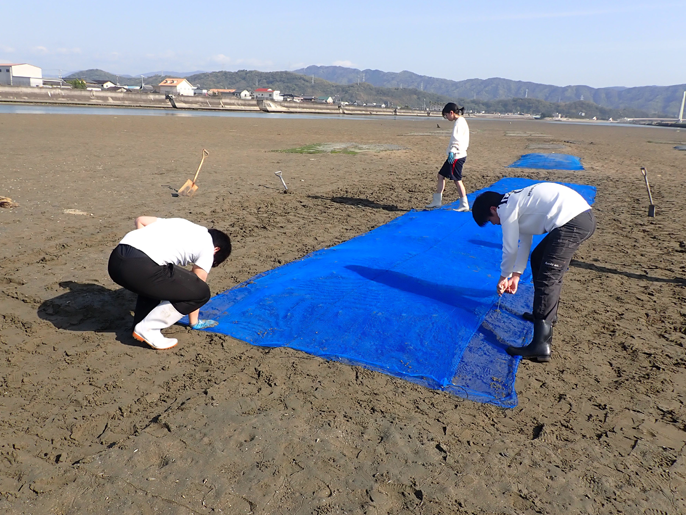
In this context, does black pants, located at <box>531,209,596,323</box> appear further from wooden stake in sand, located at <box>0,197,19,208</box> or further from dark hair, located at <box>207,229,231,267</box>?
wooden stake in sand, located at <box>0,197,19,208</box>

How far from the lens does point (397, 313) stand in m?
4.05

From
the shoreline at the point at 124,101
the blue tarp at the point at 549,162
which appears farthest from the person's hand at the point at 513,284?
the shoreline at the point at 124,101

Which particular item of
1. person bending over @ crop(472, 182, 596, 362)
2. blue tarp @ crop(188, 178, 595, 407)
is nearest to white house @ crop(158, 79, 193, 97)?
blue tarp @ crop(188, 178, 595, 407)

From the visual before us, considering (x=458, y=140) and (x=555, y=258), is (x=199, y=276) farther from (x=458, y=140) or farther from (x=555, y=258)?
(x=458, y=140)

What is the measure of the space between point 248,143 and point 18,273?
47.5 feet

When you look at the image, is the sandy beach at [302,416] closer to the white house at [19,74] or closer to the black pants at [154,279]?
the black pants at [154,279]

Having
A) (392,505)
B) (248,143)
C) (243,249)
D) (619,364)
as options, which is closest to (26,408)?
(392,505)

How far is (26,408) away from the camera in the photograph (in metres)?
2.91

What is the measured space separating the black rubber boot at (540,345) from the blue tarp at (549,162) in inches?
456

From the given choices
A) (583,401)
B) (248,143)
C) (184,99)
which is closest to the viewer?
(583,401)

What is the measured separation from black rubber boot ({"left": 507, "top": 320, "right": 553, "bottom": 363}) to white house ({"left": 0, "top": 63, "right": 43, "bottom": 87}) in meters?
108

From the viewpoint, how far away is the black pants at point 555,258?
11.5ft

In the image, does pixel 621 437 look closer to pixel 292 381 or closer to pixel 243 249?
pixel 292 381

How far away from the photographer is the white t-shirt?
3463 mm
